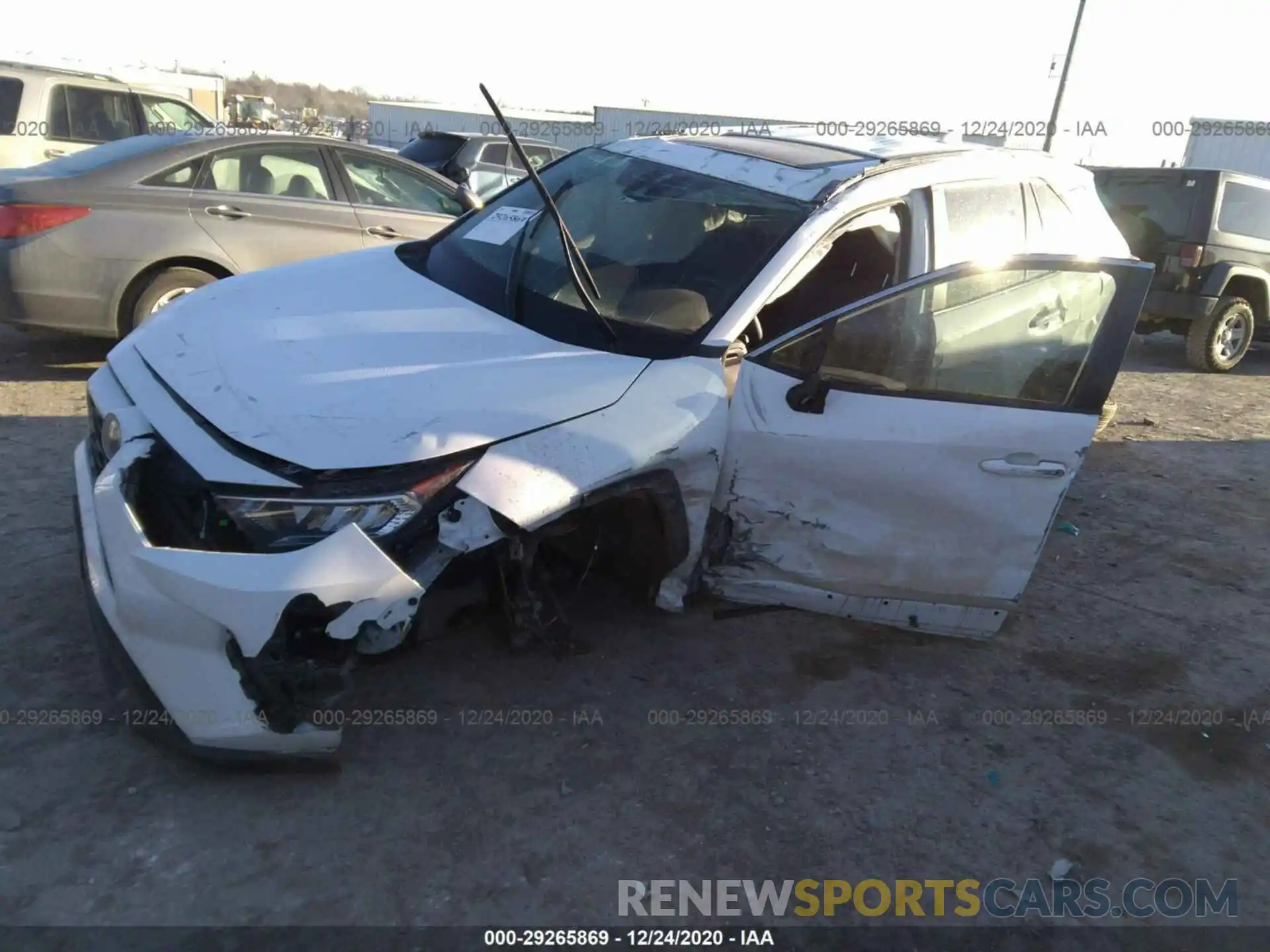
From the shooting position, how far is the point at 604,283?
3148mm

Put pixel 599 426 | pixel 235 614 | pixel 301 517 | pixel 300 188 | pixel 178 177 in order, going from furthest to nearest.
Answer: pixel 300 188
pixel 178 177
pixel 599 426
pixel 301 517
pixel 235 614

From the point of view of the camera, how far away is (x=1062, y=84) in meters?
17.6

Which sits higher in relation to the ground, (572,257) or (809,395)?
(572,257)

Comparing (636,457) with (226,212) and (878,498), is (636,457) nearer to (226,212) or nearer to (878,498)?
(878,498)

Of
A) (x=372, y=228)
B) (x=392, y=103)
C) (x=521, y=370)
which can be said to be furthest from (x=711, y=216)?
(x=392, y=103)

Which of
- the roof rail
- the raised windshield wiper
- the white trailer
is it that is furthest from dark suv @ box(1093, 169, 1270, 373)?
the white trailer

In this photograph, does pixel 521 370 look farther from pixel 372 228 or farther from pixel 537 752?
pixel 372 228

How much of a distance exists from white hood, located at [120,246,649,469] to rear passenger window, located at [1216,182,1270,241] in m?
8.03

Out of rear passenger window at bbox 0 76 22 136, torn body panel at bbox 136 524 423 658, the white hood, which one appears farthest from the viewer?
rear passenger window at bbox 0 76 22 136

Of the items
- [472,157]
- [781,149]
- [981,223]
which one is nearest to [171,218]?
[781,149]

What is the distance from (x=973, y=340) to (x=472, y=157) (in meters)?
9.04

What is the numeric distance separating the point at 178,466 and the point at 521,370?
1.00 metres

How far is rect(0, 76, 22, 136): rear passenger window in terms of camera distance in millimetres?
8352

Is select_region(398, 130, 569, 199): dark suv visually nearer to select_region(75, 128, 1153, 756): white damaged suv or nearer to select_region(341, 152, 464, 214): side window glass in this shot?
select_region(341, 152, 464, 214): side window glass
